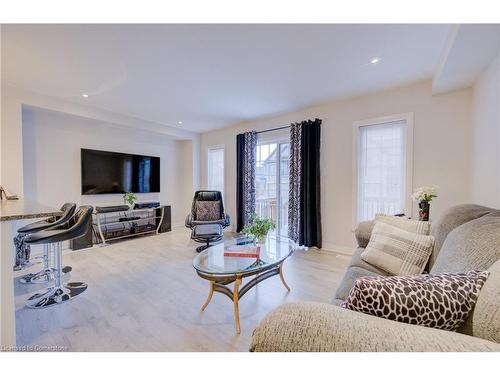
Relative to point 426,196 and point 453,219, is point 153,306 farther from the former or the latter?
point 426,196

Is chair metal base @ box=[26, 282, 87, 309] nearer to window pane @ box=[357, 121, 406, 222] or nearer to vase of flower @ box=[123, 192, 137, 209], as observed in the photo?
vase of flower @ box=[123, 192, 137, 209]

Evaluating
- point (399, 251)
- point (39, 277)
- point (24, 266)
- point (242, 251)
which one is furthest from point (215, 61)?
point (24, 266)

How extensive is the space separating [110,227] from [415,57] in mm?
5299

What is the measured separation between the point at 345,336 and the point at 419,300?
35cm

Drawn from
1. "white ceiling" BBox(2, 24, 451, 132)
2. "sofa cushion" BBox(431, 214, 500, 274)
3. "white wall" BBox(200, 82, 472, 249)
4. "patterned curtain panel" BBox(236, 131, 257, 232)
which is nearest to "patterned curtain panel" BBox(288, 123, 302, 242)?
"white wall" BBox(200, 82, 472, 249)

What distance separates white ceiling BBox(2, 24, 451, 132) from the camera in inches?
73.6

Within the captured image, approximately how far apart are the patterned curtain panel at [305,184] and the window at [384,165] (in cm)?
62

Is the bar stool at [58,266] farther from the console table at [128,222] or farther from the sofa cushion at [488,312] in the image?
the sofa cushion at [488,312]

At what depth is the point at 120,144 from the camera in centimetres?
463

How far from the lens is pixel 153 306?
2045 millimetres

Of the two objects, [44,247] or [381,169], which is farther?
[381,169]

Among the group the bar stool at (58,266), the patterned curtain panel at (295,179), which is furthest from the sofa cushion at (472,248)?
the bar stool at (58,266)

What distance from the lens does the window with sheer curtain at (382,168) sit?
3.07m
